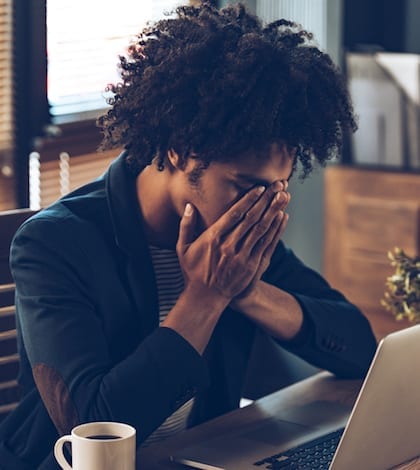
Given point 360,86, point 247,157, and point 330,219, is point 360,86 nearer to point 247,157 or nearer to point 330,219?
point 330,219

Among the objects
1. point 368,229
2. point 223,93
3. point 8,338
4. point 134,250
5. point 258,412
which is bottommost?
point 368,229

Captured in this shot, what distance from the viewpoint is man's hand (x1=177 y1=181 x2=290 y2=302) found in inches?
65.4

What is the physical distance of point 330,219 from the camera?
4.32m

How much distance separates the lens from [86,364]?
1.53m

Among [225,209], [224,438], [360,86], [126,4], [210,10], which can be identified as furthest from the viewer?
[360,86]

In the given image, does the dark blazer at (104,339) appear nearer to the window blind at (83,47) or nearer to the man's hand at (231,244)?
the man's hand at (231,244)

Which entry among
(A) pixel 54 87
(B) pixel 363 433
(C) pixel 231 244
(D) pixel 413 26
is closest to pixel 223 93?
(C) pixel 231 244

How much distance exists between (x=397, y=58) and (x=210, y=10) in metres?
2.37

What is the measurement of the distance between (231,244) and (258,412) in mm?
286

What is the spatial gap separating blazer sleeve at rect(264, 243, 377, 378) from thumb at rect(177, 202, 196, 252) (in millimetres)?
328

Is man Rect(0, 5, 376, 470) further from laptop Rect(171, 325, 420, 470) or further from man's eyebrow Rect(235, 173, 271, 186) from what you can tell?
laptop Rect(171, 325, 420, 470)

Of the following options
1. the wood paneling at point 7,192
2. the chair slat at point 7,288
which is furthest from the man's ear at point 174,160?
the wood paneling at point 7,192

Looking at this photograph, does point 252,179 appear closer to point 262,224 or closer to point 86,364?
point 262,224

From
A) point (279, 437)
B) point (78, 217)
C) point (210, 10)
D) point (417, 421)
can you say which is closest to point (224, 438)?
point (279, 437)
